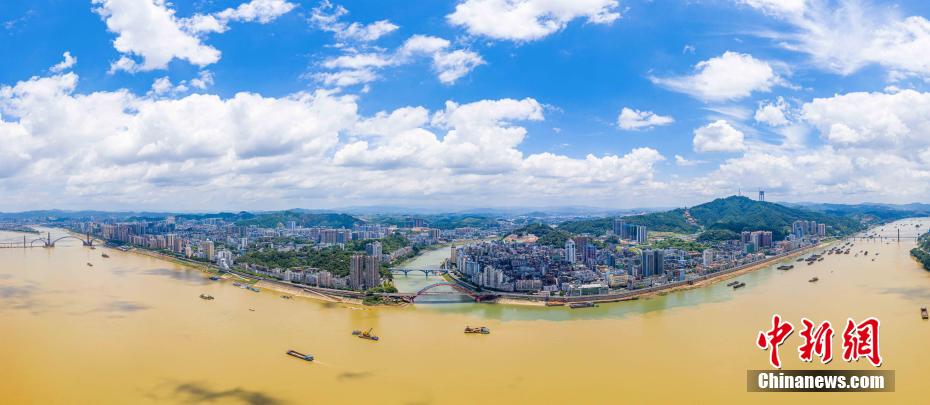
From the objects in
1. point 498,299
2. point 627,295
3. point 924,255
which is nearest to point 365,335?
point 498,299

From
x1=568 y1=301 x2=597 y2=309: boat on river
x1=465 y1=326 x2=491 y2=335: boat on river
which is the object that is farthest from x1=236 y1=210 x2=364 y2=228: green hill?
x1=465 y1=326 x2=491 y2=335: boat on river

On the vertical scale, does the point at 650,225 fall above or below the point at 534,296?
above

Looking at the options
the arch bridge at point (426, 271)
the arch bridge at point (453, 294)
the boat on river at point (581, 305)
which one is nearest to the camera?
the boat on river at point (581, 305)

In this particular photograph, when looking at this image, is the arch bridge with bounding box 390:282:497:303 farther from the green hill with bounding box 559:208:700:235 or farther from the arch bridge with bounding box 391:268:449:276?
the green hill with bounding box 559:208:700:235

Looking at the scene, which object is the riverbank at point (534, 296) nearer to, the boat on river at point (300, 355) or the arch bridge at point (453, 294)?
the arch bridge at point (453, 294)

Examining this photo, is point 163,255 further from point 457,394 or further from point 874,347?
point 874,347

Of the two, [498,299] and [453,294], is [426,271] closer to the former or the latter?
[453,294]

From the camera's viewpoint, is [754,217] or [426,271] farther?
[754,217]

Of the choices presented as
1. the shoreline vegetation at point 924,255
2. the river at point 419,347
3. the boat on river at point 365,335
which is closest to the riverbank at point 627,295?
the river at point 419,347
